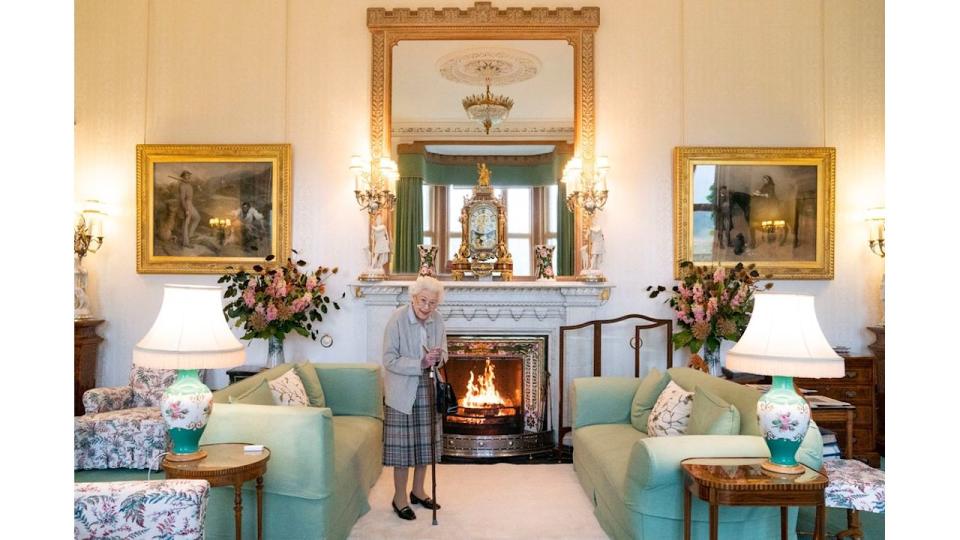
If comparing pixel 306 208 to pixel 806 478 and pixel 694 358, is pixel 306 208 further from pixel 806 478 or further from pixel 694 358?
pixel 806 478

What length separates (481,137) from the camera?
5820 mm

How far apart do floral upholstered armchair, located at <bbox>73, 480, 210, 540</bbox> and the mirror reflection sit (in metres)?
3.63

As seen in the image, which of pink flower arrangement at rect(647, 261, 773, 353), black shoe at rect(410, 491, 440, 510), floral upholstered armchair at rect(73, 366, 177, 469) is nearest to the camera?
black shoe at rect(410, 491, 440, 510)

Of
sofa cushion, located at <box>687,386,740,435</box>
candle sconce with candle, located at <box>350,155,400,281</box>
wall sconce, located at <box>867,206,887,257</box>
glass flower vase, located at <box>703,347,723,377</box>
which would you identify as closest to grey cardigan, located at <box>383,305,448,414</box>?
sofa cushion, located at <box>687,386,740,435</box>

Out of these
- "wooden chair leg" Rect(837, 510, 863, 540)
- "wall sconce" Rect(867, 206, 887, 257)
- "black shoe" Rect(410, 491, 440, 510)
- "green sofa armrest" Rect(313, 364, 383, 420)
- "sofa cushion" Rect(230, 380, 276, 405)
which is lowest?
"black shoe" Rect(410, 491, 440, 510)

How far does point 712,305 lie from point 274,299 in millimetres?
3588

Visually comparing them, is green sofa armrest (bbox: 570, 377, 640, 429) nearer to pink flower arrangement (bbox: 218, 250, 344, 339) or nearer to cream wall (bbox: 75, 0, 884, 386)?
cream wall (bbox: 75, 0, 884, 386)

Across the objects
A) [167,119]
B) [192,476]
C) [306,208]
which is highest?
[167,119]

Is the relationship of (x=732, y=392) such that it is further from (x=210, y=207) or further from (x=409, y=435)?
(x=210, y=207)

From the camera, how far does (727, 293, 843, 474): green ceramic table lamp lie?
267 cm

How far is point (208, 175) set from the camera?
5719 millimetres

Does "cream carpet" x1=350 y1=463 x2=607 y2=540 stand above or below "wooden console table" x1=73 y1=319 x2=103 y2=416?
below
